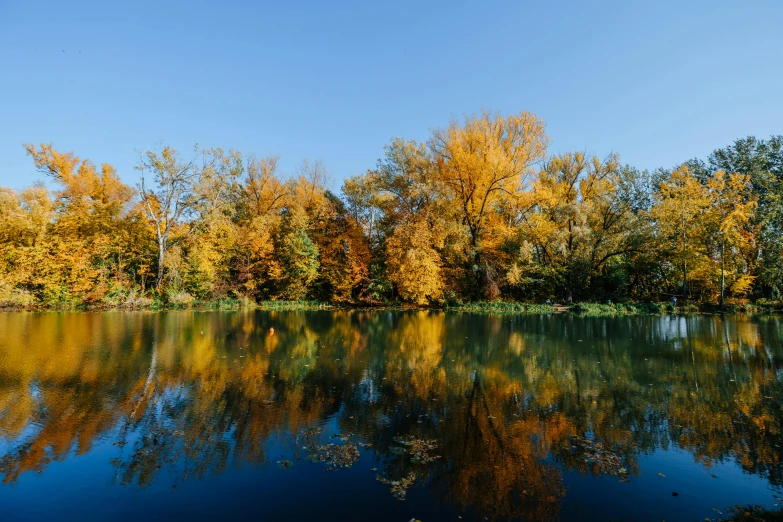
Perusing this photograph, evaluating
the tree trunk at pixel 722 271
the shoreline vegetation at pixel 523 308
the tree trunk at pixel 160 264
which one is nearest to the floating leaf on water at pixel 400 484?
the shoreline vegetation at pixel 523 308

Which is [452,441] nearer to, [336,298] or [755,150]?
[336,298]

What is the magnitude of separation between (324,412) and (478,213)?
2615 cm

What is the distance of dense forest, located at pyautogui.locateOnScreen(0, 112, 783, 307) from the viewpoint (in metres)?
29.1

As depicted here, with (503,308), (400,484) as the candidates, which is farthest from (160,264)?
(400,484)

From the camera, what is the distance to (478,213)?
103 ft

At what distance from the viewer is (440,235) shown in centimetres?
3030

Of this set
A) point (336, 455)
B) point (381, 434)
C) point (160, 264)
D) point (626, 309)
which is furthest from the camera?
point (160, 264)

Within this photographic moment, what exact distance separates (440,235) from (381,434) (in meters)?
24.6

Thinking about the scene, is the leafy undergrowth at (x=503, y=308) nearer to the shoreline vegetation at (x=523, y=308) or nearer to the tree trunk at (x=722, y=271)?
the shoreline vegetation at (x=523, y=308)

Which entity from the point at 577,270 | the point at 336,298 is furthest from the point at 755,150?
the point at 336,298

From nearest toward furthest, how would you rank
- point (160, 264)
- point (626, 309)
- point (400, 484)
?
point (400, 484), point (626, 309), point (160, 264)

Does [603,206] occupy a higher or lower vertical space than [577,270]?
higher

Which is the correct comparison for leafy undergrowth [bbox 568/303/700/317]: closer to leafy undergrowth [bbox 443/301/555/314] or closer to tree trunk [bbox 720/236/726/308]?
leafy undergrowth [bbox 443/301/555/314]

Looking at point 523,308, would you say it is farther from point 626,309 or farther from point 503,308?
point 626,309
